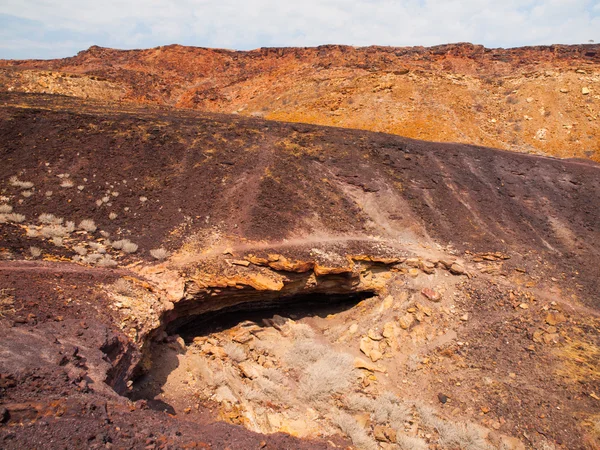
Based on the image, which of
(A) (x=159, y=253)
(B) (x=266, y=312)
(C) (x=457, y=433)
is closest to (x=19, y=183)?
(A) (x=159, y=253)

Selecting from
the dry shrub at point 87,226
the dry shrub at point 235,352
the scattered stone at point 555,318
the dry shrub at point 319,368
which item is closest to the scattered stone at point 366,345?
the dry shrub at point 319,368

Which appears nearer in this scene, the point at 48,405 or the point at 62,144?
the point at 48,405

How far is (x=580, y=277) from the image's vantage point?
13070 millimetres

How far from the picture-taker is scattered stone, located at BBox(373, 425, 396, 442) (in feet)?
28.4

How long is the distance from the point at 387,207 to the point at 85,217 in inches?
451

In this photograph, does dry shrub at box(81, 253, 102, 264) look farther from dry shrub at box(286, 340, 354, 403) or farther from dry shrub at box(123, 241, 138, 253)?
dry shrub at box(286, 340, 354, 403)

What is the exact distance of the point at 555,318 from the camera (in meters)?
11.4

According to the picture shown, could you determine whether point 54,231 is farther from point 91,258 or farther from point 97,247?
point 91,258

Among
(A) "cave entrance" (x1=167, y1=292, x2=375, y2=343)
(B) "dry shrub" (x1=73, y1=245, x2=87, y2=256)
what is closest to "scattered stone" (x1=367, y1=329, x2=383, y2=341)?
(A) "cave entrance" (x1=167, y1=292, x2=375, y2=343)

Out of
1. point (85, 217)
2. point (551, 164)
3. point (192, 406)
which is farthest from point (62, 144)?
point (551, 164)

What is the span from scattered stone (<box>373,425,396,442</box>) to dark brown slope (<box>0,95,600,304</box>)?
261 inches

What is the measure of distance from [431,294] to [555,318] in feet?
12.4

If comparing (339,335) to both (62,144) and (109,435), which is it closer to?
(109,435)

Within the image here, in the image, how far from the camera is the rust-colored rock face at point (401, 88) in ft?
90.2
